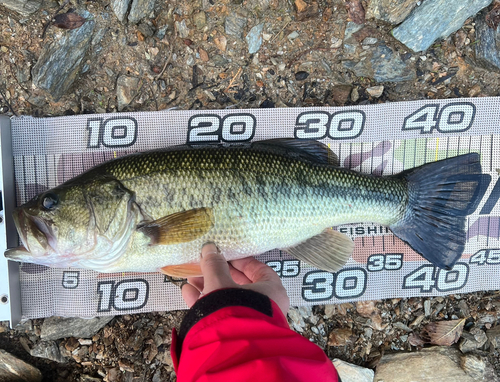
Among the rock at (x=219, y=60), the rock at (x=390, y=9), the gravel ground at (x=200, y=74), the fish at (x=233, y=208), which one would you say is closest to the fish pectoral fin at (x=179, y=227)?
the fish at (x=233, y=208)

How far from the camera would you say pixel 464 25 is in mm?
2939

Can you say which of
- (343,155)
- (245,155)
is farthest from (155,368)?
(343,155)

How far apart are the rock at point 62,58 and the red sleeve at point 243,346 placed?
2216 millimetres

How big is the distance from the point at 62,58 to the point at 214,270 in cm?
216

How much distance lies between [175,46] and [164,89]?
379mm

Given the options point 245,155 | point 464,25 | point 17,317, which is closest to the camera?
point 245,155

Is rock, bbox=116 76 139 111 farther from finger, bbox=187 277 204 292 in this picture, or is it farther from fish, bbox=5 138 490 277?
finger, bbox=187 277 204 292

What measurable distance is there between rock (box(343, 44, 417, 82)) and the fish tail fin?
84cm

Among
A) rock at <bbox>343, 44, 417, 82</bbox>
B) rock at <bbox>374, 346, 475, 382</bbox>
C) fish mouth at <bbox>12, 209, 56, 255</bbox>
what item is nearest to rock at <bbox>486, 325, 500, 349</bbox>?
rock at <bbox>374, 346, 475, 382</bbox>

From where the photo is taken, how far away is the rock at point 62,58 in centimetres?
274

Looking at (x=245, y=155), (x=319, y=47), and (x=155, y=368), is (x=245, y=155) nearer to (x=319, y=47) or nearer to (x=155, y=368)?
(x=319, y=47)

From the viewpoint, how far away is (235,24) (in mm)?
2854

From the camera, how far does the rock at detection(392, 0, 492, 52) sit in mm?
2826

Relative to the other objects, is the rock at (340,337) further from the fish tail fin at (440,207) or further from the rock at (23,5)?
the rock at (23,5)
